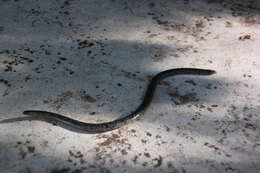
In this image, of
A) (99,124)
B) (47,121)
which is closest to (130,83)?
(99,124)

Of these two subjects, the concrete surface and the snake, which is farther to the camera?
the snake

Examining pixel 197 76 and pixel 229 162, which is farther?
pixel 197 76

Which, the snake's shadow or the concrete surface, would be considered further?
the snake's shadow

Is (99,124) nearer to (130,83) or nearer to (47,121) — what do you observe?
(47,121)

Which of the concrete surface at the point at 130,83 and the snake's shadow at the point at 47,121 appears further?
the snake's shadow at the point at 47,121

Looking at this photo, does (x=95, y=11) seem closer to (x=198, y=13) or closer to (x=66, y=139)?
(x=198, y=13)

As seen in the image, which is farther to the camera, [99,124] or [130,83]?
[130,83]

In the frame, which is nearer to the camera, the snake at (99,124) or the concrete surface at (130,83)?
the concrete surface at (130,83)

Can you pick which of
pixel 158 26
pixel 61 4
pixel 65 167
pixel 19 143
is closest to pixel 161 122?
pixel 65 167
